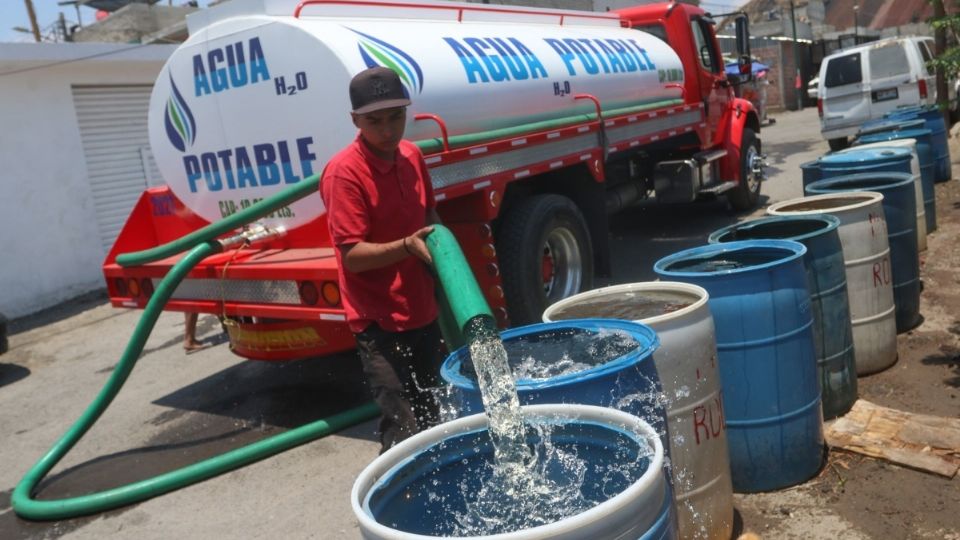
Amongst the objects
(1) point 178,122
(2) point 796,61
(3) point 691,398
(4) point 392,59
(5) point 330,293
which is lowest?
(3) point 691,398

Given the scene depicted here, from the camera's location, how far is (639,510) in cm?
148

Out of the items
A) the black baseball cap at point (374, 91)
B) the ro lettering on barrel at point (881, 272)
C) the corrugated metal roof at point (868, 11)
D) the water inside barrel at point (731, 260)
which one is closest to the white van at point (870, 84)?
the ro lettering on barrel at point (881, 272)

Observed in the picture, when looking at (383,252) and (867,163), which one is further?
(867,163)

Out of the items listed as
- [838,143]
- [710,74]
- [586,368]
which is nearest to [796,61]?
[838,143]

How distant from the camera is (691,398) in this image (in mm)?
2836

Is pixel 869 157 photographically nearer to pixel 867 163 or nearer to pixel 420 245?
pixel 867 163

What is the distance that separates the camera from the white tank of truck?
4.80 m

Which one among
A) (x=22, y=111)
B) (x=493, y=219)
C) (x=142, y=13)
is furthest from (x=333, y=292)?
(x=142, y=13)

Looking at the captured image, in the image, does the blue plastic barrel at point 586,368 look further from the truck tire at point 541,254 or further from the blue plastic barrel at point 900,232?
the blue plastic barrel at point 900,232

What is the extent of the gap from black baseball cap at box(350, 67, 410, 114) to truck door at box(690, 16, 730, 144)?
734 cm

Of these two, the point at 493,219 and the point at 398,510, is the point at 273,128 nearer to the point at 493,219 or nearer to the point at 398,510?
the point at 493,219

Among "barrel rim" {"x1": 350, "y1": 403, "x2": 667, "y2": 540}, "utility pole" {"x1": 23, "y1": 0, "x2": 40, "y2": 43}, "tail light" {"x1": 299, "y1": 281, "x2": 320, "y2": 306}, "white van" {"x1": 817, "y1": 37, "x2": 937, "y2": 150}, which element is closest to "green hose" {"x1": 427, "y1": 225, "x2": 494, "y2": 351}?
Result: "barrel rim" {"x1": 350, "y1": 403, "x2": 667, "y2": 540}

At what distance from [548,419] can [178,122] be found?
450 cm

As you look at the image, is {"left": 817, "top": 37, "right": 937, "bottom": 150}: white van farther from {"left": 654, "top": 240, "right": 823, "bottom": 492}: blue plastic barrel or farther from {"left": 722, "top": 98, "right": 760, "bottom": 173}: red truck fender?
{"left": 654, "top": 240, "right": 823, "bottom": 492}: blue plastic barrel
